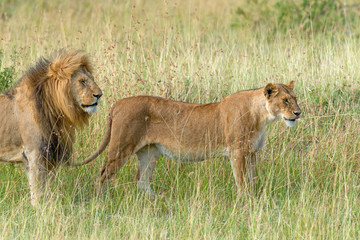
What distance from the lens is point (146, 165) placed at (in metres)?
5.57

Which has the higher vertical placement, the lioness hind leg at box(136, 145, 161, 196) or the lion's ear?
the lion's ear

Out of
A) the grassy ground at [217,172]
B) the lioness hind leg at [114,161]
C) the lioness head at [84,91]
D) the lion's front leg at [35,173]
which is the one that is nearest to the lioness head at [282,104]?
the grassy ground at [217,172]

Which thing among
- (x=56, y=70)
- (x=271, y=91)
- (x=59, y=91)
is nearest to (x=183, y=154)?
(x=271, y=91)

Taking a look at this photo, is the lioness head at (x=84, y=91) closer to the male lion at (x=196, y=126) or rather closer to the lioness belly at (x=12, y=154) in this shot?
the male lion at (x=196, y=126)

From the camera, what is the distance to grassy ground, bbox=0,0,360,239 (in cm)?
449

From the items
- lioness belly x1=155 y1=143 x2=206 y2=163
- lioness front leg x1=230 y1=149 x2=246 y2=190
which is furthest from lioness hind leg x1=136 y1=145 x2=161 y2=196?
lioness front leg x1=230 y1=149 x2=246 y2=190

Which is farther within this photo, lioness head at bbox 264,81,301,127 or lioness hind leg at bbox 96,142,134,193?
lioness hind leg at bbox 96,142,134,193

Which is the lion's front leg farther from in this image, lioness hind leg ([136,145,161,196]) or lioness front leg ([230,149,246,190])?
lioness front leg ([230,149,246,190])

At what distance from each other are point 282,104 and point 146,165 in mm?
1342

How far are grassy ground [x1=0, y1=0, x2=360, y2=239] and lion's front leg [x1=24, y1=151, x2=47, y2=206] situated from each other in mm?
111

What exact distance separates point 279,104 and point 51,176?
1963mm

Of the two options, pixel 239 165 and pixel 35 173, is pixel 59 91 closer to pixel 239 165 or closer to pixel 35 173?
pixel 35 173

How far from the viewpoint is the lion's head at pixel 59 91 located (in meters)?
4.95

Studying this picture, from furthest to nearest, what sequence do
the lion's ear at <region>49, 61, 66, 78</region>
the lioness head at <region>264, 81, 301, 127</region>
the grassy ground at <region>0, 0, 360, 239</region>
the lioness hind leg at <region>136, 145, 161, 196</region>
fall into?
1. the lioness hind leg at <region>136, 145, 161, 196</region>
2. the lioness head at <region>264, 81, 301, 127</region>
3. the lion's ear at <region>49, 61, 66, 78</region>
4. the grassy ground at <region>0, 0, 360, 239</region>
